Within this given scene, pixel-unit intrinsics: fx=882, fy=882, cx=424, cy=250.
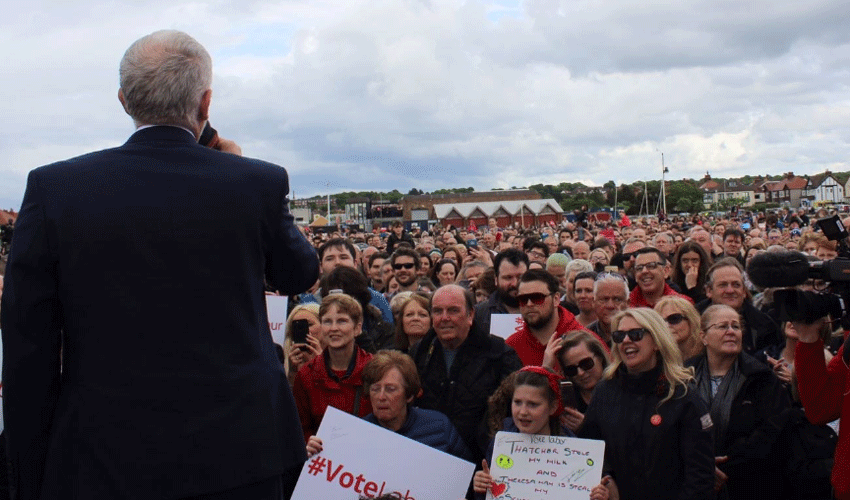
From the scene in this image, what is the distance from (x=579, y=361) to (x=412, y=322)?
1.76 meters

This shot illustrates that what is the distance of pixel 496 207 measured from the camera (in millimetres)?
118500

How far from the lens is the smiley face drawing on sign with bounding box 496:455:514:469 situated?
505 cm

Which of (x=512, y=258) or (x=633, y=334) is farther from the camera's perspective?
(x=512, y=258)

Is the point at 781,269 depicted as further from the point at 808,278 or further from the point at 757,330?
the point at 757,330

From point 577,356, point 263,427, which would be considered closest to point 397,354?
point 577,356

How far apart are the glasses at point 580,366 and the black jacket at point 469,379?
0.34 metres

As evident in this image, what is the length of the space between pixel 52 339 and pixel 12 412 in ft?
0.72

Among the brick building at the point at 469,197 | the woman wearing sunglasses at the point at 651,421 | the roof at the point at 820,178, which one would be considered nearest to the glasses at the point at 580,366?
the woman wearing sunglasses at the point at 651,421

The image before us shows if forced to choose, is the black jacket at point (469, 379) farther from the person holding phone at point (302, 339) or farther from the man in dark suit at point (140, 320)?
the man in dark suit at point (140, 320)

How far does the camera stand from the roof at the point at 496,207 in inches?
4457

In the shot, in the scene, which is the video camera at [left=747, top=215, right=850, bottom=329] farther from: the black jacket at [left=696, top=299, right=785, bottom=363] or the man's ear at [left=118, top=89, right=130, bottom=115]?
the black jacket at [left=696, top=299, right=785, bottom=363]

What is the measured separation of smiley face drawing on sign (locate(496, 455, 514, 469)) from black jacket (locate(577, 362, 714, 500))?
53cm

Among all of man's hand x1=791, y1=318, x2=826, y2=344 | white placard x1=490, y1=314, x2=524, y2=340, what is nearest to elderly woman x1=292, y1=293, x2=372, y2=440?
white placard x1=490, y1=314, x2=524, y2=340

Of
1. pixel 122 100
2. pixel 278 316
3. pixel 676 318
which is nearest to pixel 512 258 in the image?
pixel 278 316
